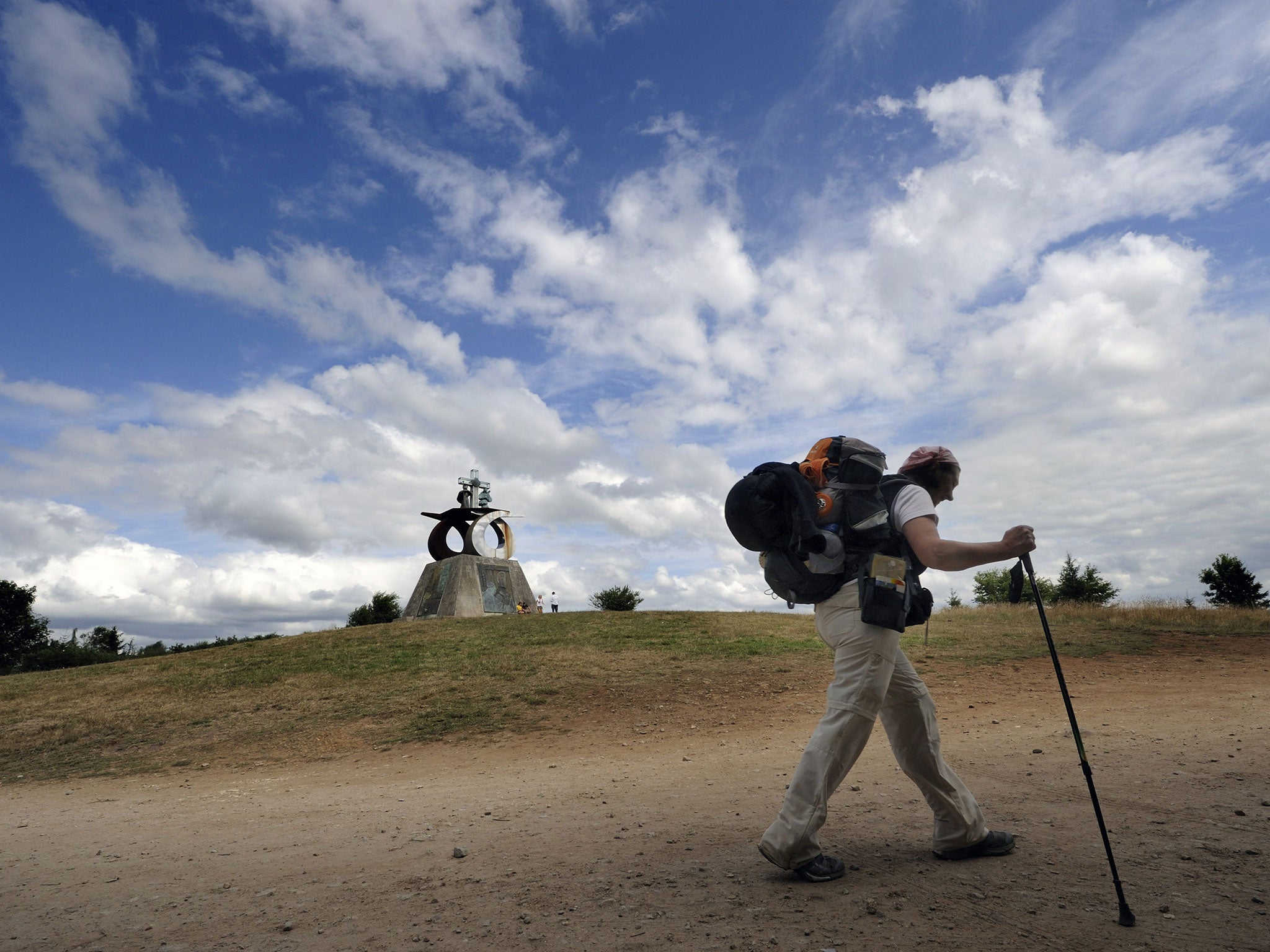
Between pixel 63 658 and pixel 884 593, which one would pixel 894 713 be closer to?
pixel 884 593

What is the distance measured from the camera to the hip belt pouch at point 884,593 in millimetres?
3328

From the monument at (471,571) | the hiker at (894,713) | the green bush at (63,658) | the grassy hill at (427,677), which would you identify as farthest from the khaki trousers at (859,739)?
the green bush at (63,658)

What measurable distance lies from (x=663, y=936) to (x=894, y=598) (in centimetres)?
174

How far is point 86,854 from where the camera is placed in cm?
500

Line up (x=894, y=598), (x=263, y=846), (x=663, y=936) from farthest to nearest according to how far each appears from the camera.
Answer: (x=263, y=846) → (x=894, y=598) → (x=663, y=936)

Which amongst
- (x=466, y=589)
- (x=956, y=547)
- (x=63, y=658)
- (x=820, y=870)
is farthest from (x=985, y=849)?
(x=63, y=658)

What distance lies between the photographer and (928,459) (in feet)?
12.1

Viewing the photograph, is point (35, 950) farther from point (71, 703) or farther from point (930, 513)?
point (71, 703)

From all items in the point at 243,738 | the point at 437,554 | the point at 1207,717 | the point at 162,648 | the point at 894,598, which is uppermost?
the point at 437,554

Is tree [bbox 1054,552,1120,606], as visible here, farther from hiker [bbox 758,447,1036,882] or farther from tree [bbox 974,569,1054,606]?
hiker [bbox 758,447,1036,882]

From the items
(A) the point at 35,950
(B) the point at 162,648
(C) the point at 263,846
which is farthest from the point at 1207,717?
(B) the point at 162,648

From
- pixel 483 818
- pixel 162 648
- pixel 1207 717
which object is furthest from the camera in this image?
pixel 162 648

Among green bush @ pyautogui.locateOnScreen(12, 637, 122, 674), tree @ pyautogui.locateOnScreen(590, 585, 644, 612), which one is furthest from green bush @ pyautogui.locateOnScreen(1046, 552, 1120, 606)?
green bush @ pyautogui.locateOnScreen(12, 637, 122, 674)

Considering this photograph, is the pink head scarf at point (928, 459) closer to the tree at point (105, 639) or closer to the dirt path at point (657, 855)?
the dirt path at point (657, 855)
